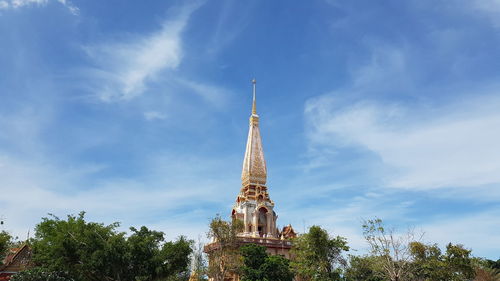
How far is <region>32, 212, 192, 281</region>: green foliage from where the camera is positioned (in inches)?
1377

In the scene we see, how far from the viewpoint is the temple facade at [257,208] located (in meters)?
58.3

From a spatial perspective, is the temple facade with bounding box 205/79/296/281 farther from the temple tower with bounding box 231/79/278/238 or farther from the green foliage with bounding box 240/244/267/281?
the green foliage with bounding box 240/244/267/281

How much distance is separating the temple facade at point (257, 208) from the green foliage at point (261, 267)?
10106mm

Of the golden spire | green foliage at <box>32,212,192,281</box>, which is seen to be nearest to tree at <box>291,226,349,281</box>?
green foliage at <box>32,212,192,281</box>

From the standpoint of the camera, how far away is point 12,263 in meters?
38.0

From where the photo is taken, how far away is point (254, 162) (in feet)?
218

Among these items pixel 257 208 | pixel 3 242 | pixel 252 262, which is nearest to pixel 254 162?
pixel 257 208

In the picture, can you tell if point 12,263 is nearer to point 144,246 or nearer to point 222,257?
point 144,246

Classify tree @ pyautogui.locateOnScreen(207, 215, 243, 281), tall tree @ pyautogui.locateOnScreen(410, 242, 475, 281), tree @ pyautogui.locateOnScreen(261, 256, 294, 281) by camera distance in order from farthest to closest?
tree @ pyautogui.locateOnScreen(261, 256, 294, 281) < tree @ pyautogui.locateOnScreen(207, 215, 243, 281) < tall tree @ pyautogui.locateOnScreen(410, 242, 475, 281)

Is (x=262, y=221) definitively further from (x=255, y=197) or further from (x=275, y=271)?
(x=275, y=271)

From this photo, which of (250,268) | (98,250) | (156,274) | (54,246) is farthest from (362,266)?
(54,246)

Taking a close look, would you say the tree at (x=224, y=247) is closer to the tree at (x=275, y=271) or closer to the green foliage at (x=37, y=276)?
the tree at (x=275, y=271)

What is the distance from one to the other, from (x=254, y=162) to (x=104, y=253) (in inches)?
1357

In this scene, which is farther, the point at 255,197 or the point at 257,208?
the point at 255,197
